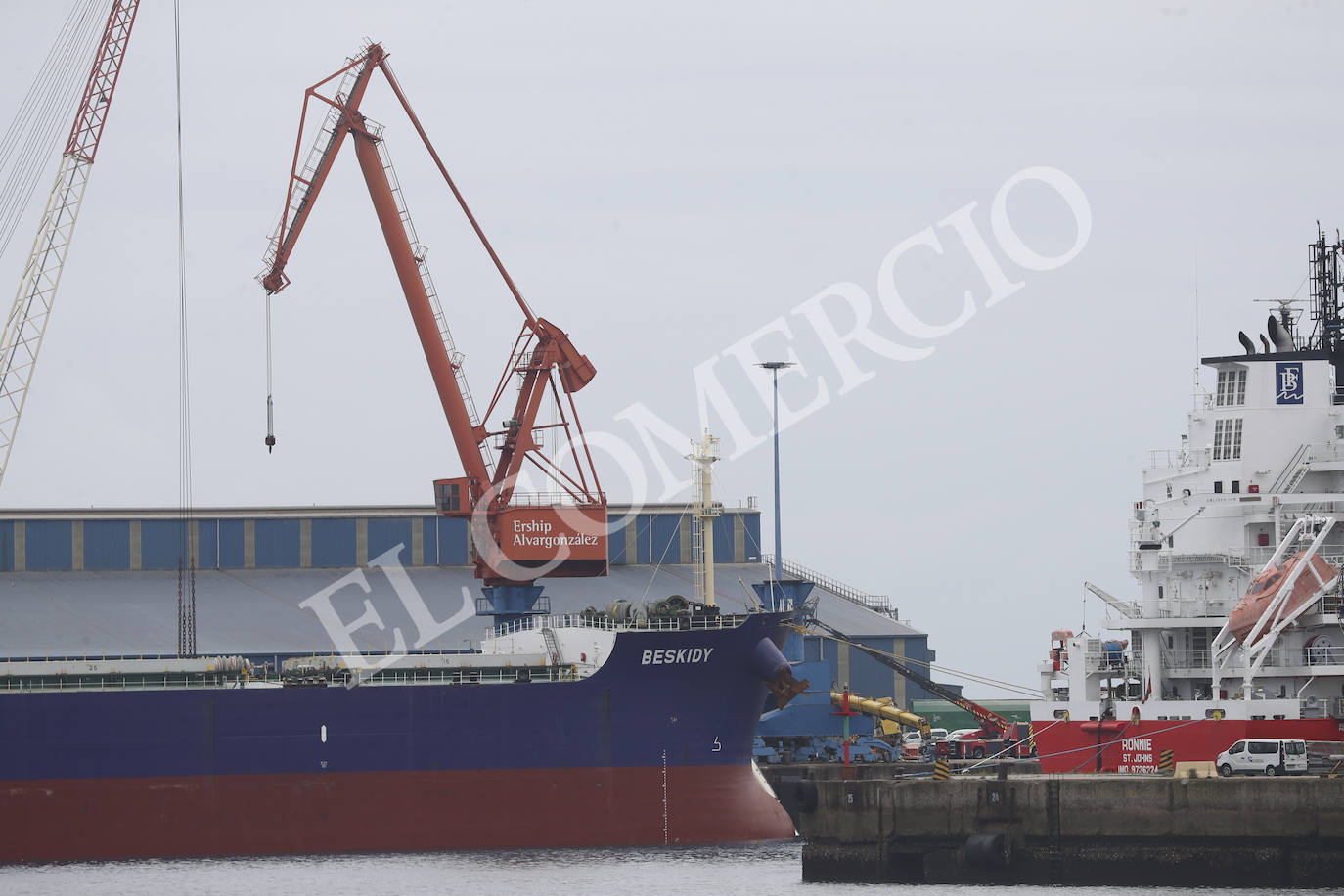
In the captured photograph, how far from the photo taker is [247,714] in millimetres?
46719

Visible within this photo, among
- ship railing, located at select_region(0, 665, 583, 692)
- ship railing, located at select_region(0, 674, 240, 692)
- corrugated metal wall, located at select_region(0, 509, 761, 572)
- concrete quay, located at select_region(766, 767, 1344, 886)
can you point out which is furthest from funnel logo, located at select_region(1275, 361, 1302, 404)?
corrugated metal wall, located at select_region(0, 509, 761, 572)

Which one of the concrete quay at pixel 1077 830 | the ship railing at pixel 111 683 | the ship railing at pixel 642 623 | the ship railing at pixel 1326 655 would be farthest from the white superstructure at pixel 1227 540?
the ship railing at pixel 111 683

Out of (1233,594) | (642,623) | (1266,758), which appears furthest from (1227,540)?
(642,623)

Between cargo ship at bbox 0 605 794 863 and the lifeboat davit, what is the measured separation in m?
13.4

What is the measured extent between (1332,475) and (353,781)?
2278 cm

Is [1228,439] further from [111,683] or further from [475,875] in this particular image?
[111,683]

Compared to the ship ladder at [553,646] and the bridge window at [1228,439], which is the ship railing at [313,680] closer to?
the ship ladder at [553,646]

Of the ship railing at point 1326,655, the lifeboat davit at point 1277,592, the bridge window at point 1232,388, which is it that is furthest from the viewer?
the bridge window at point 1232,388

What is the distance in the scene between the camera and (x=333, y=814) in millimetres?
46562

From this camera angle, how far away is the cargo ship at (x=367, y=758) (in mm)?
46188

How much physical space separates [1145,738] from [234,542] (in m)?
39.8

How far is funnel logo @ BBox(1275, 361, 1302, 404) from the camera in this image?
→ 4109cm

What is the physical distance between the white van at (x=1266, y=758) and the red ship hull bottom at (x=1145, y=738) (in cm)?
243

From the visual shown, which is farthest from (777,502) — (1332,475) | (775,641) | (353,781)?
(1332,475)
